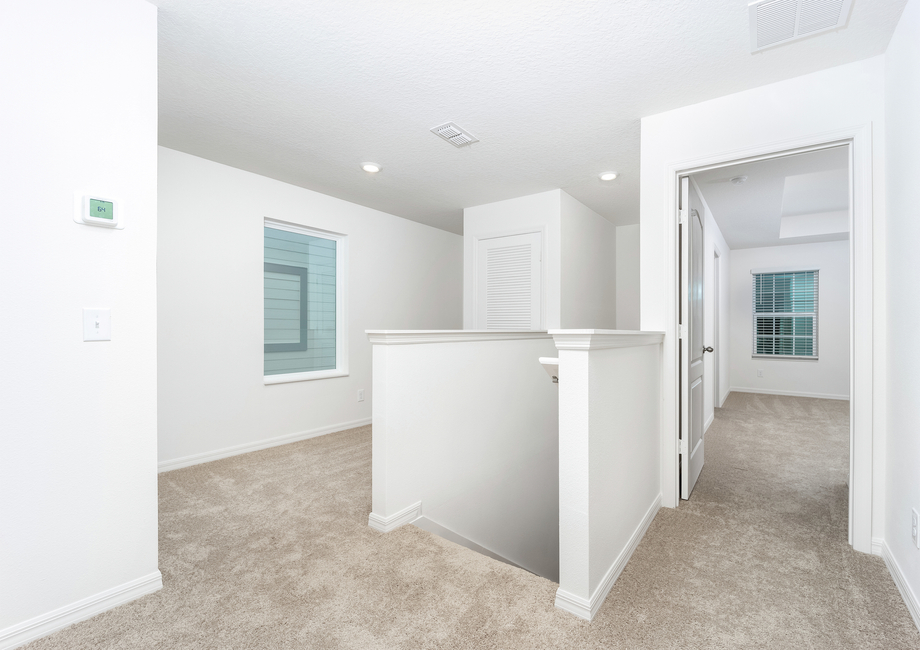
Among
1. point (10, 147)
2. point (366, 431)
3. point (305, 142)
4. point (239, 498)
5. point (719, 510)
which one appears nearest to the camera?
point (10, 147)

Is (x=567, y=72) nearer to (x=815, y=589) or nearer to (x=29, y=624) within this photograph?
(x=815, y=589)

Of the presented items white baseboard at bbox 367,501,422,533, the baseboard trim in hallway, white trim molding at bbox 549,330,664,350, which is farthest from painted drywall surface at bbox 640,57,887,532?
the baseboard trim in hallway

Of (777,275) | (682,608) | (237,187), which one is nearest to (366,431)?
(237,187)

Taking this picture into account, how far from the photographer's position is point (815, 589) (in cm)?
166

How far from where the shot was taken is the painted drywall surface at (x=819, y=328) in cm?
605

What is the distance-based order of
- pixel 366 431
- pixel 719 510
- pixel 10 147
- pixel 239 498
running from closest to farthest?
1. pixel 10 147
2. pixel 719 510
3. pixel 239 498
4. pixel 366 431

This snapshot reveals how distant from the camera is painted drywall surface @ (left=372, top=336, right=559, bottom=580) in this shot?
2.23 m

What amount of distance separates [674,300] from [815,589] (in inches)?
55.2

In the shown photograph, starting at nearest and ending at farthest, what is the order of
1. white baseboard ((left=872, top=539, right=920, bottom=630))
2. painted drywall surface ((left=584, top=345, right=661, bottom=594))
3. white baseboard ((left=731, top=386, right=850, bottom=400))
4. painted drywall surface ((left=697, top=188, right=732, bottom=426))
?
1. white baseboard ((left=872, top=539, right=920, bottom=630))
2. painted drywall surface ((left=584, top=345, right=661, bottom=594))
3. painted drywall surface ((left=697, top=188, right=732, bottom=426))
4. white baseboard ((left=731, top=386, right=850, bottom=400))

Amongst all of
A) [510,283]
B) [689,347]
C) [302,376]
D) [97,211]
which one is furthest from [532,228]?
[97,211]

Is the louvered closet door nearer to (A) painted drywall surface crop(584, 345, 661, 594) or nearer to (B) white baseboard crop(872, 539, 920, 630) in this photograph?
(A) painted drywall surface crop(584, 345, 661, 594)

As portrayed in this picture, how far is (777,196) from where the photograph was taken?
158 inches

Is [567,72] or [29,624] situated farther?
[567,72]

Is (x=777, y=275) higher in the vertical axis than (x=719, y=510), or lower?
higher
